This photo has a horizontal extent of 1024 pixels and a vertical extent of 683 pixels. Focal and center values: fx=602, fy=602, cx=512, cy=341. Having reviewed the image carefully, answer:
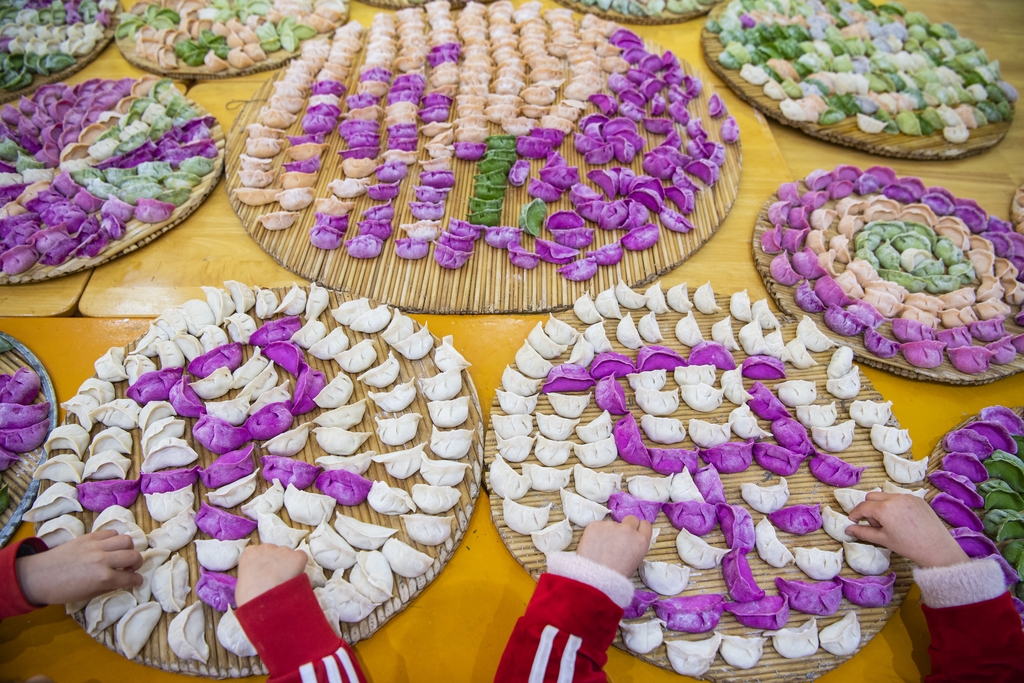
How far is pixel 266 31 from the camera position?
6.38ft

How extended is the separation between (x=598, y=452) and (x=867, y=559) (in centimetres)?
46

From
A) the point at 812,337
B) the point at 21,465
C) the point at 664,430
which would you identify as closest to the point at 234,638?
the point at 21,465

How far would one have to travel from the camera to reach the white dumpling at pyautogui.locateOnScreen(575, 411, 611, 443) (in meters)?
1.10

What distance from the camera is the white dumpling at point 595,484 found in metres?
1.03

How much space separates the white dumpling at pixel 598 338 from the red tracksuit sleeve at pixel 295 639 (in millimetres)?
688

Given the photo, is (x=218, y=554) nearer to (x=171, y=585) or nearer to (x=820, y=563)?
(x=171, y=585)

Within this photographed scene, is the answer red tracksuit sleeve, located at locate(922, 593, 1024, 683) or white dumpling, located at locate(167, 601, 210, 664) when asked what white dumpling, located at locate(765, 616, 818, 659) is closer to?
red tracksuit sleeve, located at locate(922, 593, 1024, 683)

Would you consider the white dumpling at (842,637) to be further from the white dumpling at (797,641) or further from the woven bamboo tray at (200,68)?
the woven bamboo tray at (200,68)

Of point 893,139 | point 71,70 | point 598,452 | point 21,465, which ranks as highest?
point 893,139

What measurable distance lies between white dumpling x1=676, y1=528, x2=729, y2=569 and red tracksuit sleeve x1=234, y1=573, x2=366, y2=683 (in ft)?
1.73

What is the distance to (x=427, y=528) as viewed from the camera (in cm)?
98

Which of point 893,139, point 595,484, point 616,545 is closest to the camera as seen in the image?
point 616,545

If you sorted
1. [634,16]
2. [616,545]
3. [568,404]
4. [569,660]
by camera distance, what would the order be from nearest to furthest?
1. [569,660]
2. [616,545]
3. [568,404]
4. [634,16]

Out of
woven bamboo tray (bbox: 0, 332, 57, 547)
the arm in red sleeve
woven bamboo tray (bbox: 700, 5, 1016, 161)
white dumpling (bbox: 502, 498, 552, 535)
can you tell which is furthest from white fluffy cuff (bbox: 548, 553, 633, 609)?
woven bamboo tray (bbox: 700, 5, 1016, 161)
